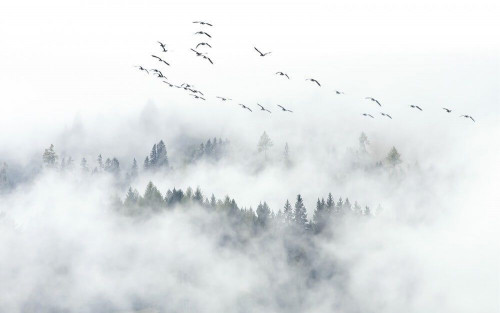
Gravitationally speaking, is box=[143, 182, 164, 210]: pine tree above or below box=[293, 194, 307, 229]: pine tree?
above

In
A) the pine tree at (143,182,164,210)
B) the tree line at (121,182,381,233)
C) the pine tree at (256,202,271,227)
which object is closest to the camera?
the tree line at (121,182,381,233)

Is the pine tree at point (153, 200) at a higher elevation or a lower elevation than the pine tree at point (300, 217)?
higher

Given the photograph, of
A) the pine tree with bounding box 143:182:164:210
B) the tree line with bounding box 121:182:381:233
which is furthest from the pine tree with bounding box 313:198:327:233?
the pine tree with bounding box 143:182:164:210

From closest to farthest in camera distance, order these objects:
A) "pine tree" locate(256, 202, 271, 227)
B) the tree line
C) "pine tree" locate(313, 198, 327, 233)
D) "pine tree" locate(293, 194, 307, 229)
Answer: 1. the tree line
2. "pine tree" locate(256, 202, 271, 227)
3. "pine tree" locate(313, 198, 327, 233)
4. "pine tree" locate(293, 194, 307, 229)

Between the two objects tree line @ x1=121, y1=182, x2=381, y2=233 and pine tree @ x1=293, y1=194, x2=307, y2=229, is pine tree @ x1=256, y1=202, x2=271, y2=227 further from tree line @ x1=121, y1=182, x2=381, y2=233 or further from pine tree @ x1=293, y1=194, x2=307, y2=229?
pine tree @ x1=293, y1=194, x2=307, y2=229

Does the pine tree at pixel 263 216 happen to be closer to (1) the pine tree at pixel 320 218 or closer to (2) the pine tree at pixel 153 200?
(1) the pine tree at pixel 320 218

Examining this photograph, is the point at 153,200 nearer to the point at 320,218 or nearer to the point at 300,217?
the point at 300,217

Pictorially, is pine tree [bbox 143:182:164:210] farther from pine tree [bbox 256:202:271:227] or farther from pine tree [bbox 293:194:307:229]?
pine tree [bbox 293:194:307:229]

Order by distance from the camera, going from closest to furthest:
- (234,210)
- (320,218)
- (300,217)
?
(234,210) < (320,218) < (300,217)

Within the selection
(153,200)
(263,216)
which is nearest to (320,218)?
(263,216)

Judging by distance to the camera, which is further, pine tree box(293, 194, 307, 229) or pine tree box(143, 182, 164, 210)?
pine tree box(293, 194, 307, 229)

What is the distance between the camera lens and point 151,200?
181750mm

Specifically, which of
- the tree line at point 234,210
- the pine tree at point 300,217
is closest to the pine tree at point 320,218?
the tree line at point 234,210

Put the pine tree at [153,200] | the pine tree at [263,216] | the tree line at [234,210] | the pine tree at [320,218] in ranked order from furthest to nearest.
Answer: the pine tree at [320,218] < the pine tree at [153,200] < the pine tree at [263,216] < the tree line at [234,210]
